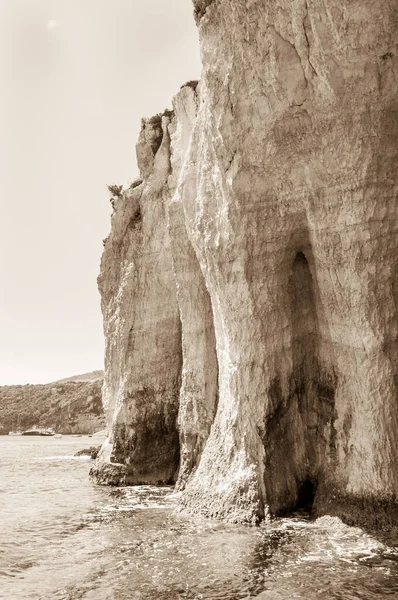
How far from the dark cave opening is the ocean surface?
801mm

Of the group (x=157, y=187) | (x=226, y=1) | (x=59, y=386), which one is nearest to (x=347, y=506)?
(x=226, y=1)

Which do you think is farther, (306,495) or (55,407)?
(55,407)

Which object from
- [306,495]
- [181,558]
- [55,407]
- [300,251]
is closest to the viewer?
[181,558]

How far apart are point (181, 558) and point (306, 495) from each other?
5022 millimetres

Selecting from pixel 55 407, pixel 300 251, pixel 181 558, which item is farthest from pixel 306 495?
pixel 55 407

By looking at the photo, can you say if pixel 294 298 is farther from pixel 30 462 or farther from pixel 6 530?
pixel 30 462

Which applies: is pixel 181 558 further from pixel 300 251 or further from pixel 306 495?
pixel 300 251

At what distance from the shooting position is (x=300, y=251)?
1570 centimetres

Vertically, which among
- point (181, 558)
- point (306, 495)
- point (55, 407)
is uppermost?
point (55, 407)

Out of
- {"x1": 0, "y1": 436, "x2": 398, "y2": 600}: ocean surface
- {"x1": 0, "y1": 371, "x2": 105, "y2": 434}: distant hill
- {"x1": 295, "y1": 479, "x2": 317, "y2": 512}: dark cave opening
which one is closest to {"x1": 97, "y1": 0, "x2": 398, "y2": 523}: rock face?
{"x1": 295, "y1": 479, "x2": 317, "y2": 512}: dark cave opening

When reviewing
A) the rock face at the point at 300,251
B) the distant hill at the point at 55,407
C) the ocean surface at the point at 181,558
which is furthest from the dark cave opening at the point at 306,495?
the distant hill at the point at 55,407

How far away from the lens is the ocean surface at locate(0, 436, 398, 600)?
30.3 feet

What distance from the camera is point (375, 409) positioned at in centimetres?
1312

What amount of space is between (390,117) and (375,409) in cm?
657
